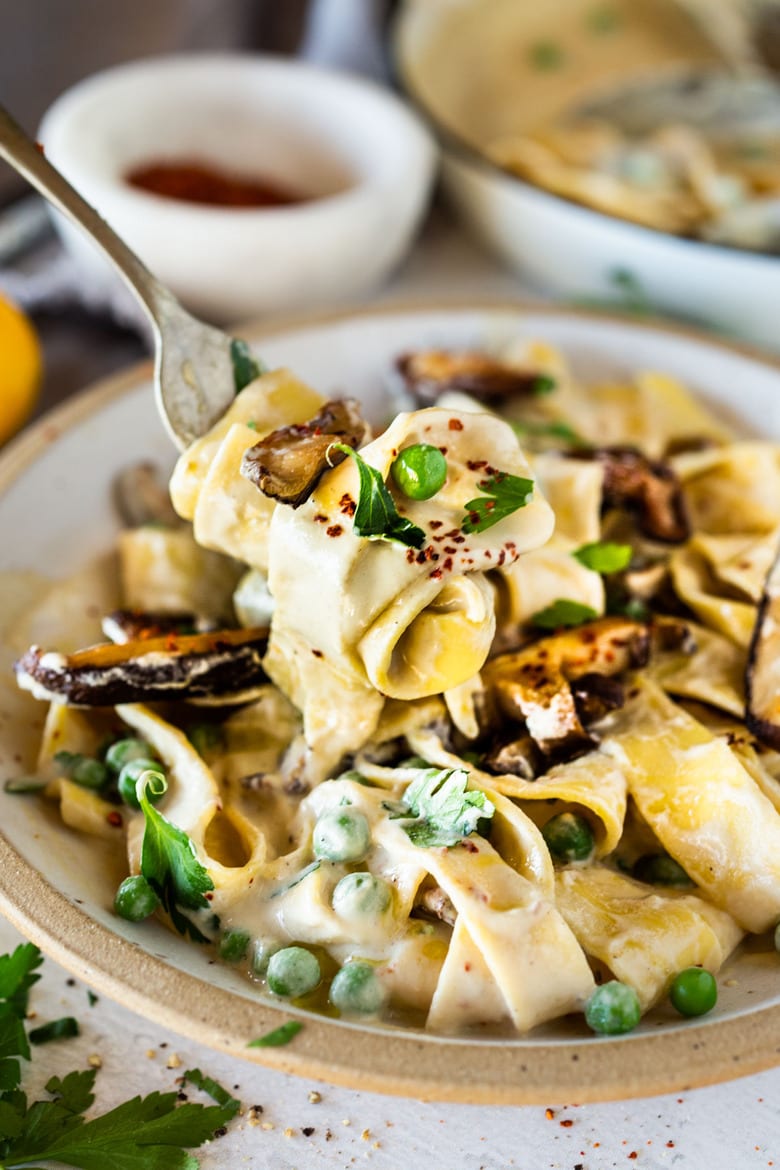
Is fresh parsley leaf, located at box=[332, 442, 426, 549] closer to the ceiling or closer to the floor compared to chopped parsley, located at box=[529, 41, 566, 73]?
closer to the ceiling

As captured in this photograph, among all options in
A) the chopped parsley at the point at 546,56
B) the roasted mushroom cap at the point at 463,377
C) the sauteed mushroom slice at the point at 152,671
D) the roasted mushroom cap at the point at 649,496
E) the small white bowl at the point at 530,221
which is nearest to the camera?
the sauteed mushroom slice at the point at 152,671

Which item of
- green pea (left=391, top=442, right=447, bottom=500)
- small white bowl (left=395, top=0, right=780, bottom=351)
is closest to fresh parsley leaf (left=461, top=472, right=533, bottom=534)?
green pea (left=391, top=442, right=447, bottom=500)

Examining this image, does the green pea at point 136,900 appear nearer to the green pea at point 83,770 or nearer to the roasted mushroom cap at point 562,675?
the green pea at point 83,770

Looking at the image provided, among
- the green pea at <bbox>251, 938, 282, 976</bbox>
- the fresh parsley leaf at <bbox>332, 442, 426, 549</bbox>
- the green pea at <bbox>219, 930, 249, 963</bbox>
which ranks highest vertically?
the fresh parsley leaf at <bbox>332, 442, 426, 549</bbox>

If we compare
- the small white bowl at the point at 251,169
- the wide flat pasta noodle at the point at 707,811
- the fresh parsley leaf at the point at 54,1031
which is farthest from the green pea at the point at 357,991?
the small white bowl at the point at 251,169

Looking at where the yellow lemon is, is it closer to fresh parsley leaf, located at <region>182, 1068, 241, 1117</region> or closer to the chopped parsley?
fresh parsley leaf, located at <region>182, 1068, 241, 1117</region>

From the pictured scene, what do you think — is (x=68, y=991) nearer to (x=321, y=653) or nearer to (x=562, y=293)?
(x=321, y=653)
